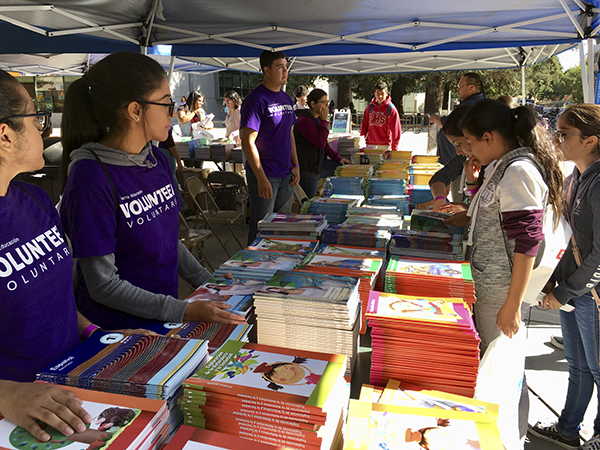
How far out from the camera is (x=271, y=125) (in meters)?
3.61

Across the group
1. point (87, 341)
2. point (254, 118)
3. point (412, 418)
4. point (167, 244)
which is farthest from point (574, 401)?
point (254, 118)

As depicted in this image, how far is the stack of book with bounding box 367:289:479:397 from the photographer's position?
4.03 ft

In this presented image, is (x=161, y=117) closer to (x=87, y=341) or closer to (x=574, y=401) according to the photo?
(x=87, y=341)

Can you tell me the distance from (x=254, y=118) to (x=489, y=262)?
7.30ft

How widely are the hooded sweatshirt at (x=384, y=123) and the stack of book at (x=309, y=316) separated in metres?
6.01

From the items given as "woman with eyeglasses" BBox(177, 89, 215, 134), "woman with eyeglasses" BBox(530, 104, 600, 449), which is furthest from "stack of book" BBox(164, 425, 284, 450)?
"woman with eyeglasses" BBox(177, 89, 215, 134)

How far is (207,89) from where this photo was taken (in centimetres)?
2864

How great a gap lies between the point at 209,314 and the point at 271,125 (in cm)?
252

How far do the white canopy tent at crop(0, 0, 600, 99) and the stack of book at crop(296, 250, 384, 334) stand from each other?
2.81m

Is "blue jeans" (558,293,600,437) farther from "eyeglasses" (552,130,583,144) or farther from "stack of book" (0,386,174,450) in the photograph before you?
"stack of book" (0,386,174,450)

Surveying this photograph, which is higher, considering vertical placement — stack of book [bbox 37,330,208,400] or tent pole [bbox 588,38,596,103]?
tent pole [bbox 588,38,596,103]

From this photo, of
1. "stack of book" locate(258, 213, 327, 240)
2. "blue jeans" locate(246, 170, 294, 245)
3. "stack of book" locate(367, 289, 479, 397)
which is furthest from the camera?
"blue jeans" locate(246, 170, 294, 245)

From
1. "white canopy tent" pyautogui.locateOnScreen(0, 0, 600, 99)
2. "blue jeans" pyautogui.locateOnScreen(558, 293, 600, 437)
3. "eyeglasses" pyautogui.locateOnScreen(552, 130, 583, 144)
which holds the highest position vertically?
"white canopy tent" pyautogui.locateOnScreen(0, 0, 600, 99)

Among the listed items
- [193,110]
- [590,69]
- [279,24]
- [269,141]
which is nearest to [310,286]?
[269,141]
